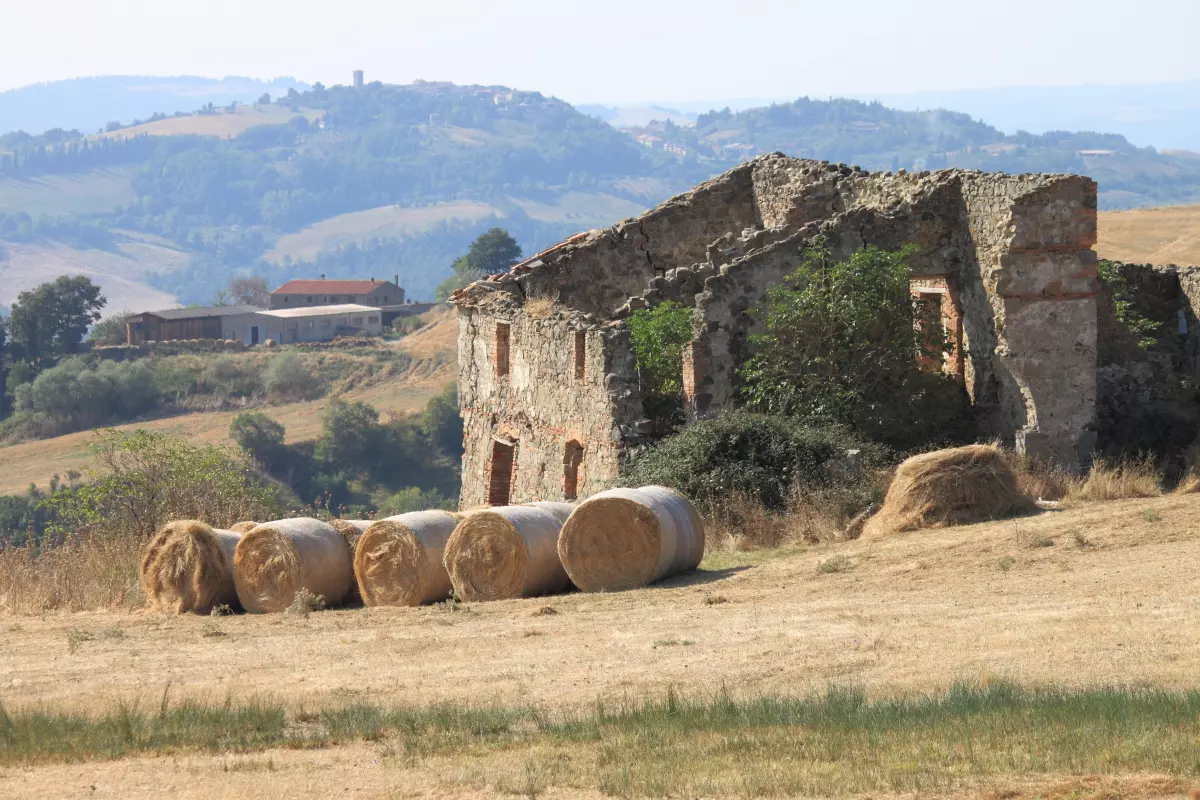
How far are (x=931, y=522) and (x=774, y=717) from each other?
24.4 feet

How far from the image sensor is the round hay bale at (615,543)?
15812 mm

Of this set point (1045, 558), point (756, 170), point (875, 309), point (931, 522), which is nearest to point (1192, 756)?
point (1045, 558)

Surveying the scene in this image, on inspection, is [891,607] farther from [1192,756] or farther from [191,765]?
[191,765]

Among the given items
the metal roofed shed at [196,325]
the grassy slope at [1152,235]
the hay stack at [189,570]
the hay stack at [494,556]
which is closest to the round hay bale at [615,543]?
the hay stack at [494,556]

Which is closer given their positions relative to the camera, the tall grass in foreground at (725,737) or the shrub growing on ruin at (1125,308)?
the tall grass in foreground at (725,737)

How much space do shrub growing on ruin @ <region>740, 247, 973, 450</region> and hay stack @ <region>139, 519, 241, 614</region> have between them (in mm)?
7223

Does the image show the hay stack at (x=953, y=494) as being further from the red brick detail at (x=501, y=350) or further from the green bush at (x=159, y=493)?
the green bush at (x=159, y=493)

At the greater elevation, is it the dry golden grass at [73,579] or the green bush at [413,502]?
the dry golden grass at [73,579]

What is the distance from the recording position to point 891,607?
1349 cm

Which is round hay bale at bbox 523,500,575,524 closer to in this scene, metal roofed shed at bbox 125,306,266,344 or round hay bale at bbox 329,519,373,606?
round hay bale at bbox 329,519,373,606

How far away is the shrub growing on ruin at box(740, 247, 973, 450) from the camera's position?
20609mm

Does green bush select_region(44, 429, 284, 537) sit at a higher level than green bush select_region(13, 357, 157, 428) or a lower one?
higher

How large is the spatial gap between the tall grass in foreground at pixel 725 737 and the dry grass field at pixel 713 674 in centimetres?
3

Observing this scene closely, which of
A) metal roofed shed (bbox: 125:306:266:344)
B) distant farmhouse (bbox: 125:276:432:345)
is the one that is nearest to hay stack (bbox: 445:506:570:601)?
metal roofed shed (bbox: 125:306:266:344)
